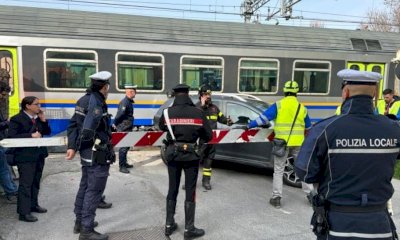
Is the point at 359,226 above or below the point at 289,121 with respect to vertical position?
below

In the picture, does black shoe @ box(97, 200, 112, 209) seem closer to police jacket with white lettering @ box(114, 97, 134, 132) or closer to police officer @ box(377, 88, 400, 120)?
police jacket with white lettering @ box(114, 97, 134, 132)

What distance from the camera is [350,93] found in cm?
238

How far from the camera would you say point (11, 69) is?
28.6 feet

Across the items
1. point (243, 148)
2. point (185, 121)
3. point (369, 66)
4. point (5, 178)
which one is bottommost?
point (5, 178)

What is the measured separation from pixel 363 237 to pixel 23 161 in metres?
4.06

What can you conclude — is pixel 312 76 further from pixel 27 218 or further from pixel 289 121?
pixel 27 218

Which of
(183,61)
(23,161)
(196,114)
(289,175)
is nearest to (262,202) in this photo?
(289,175)

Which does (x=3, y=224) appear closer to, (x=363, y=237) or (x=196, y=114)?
(x=196, y=114)

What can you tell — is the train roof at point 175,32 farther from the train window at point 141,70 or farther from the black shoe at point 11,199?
the black shoe at point 11,199

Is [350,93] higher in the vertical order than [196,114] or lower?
higher

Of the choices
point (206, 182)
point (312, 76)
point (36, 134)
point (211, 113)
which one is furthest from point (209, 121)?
point (312, 76)

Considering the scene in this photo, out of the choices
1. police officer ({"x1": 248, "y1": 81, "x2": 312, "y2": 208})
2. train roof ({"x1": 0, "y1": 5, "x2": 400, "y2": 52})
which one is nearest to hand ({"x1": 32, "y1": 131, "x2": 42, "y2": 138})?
police officer ({"x1": 248, "y1": 81, "x2": 312, "y2": 208})

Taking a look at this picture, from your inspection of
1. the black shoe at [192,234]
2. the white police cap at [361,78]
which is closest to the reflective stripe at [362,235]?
the white police cap at [361,78]

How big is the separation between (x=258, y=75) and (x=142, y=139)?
589 cm
